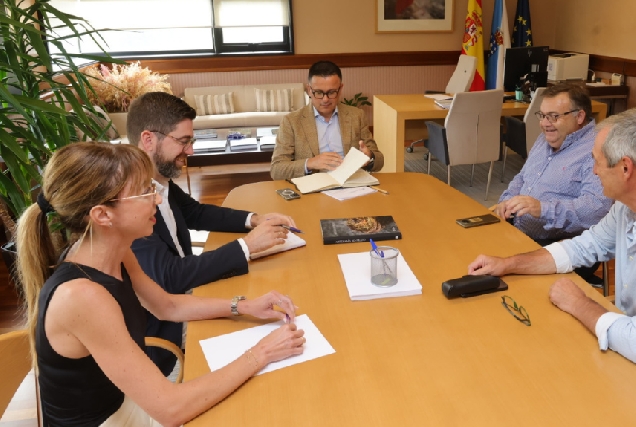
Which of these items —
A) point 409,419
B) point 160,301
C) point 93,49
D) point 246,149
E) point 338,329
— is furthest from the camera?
point 93,49

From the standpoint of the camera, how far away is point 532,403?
1042 mm

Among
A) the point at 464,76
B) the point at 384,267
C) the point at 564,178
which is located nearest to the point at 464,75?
the point at 464,76

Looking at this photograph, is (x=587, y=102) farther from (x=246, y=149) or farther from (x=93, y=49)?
(x=93, y=49)

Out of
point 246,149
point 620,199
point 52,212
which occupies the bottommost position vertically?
point 246,149

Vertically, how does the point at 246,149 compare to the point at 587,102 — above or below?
below

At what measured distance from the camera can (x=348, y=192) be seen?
2387 mm

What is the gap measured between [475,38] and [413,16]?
826 millimetres

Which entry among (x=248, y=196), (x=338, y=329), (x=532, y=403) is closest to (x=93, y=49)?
(x=248, y=196)

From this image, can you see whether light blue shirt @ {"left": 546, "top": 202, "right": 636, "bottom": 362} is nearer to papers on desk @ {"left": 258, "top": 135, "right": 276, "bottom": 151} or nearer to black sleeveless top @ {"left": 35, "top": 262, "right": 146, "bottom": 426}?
black sleeveless top @ {"left": 35, "top": 262, "right": 146, "bottom": 426}

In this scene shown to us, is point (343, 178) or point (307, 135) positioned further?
point (307, 135)

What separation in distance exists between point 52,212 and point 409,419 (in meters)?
0.90

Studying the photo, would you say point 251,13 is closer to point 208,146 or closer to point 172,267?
point 208,146

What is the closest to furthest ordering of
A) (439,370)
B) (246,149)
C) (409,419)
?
1. (409,419)
2. (439,370)
3. (246,149)

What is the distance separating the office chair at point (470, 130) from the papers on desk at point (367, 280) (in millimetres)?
2871
